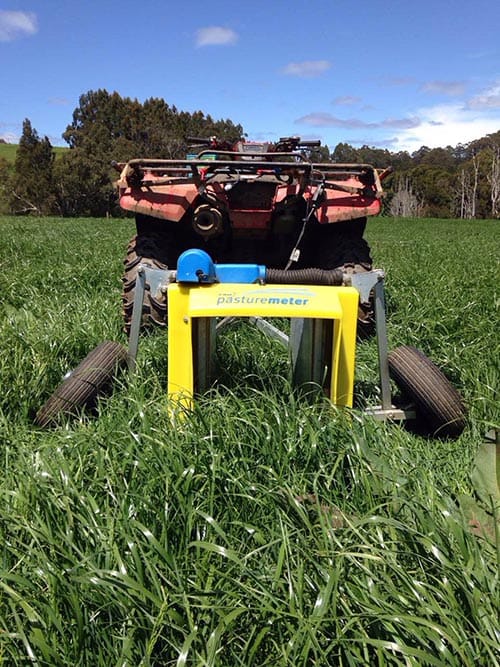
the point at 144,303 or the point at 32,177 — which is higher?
the point at 32,177

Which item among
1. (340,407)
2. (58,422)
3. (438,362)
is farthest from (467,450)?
(58,422)

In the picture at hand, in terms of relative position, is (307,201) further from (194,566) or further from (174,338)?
(194,566)

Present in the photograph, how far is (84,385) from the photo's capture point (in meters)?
2.84

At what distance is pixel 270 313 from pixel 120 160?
4809 cm

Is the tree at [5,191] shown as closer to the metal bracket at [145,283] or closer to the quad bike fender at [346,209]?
the quad bike fender at [346,209]

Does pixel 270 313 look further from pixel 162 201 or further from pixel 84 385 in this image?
pixel 162 201

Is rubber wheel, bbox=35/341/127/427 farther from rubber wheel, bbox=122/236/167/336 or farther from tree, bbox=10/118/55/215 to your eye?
tree, bbox=10/118/55/215

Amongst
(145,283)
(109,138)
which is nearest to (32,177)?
(109,138)

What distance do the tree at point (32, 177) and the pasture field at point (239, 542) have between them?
46.2m

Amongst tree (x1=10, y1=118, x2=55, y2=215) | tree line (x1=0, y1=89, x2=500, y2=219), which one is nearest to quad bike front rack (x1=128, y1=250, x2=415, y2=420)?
tree line (x1=0, y1=89, x2=500, y2=219)

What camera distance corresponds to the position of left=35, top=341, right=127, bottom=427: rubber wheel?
2781 mm

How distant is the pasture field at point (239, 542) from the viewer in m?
1.43

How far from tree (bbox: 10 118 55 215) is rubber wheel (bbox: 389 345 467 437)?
4655 cm

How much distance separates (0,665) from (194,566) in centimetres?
52
